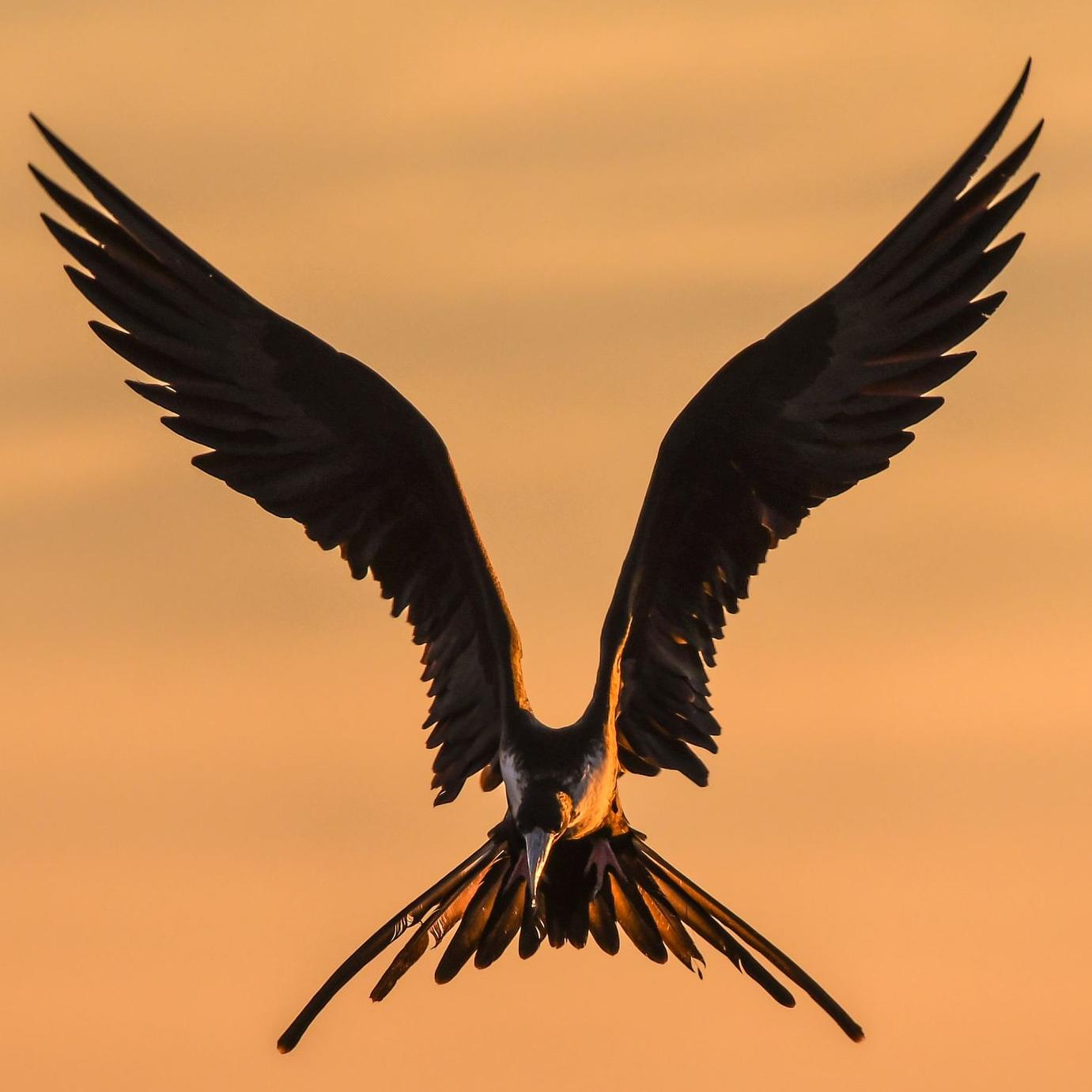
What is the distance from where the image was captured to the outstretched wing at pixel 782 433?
1029 cm

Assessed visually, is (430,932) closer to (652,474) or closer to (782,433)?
(652,474)

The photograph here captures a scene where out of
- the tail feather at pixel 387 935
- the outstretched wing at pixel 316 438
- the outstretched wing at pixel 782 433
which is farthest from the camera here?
the outstretched wing at pixel 316 438

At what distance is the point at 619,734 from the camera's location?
10.5 metres

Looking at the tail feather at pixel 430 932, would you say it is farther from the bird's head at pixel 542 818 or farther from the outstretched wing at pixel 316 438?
the outstretched wing at pixel 316 438

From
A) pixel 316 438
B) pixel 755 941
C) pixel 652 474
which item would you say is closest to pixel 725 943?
pixel 755 941

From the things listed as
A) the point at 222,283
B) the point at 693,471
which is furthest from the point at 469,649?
the point at 222,283

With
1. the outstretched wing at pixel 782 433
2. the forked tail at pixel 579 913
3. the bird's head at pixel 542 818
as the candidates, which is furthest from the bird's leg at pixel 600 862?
the bird's head at pixel 542 818

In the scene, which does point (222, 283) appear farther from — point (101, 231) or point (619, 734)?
point (619, 734)

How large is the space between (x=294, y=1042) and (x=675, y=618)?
2865 mm

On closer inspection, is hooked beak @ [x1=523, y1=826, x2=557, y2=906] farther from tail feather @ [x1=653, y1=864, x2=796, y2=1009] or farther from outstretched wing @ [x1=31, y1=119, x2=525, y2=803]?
outstretched wing @ [x1=31, y1=119, x2=525, y2=803]

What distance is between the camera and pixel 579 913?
9922 millimetres

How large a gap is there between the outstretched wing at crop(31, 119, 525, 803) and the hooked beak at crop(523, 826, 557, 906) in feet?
4.20

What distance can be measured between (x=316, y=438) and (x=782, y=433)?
2.24 metres

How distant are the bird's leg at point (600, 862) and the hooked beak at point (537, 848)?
0.76 m
